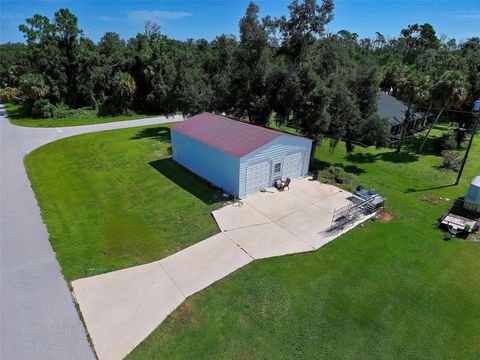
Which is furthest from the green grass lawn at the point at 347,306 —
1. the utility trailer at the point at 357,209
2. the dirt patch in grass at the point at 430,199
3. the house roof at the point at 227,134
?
the house roof at the point at 227,134

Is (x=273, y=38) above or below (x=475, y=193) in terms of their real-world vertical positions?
above

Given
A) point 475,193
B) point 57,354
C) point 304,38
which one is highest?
point 304,38

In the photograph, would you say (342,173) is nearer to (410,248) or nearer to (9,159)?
(410,248)

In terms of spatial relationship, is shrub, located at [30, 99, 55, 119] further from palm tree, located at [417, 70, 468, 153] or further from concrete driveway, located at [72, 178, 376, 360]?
palm tree, located at [417, 70, 468, 153]

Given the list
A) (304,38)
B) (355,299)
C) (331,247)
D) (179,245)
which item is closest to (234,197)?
(179,245)

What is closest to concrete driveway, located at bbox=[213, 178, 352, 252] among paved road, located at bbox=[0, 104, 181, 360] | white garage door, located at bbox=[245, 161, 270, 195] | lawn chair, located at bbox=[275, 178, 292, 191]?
lawn chair, located at bbox=[275, 178, 292, 191]
